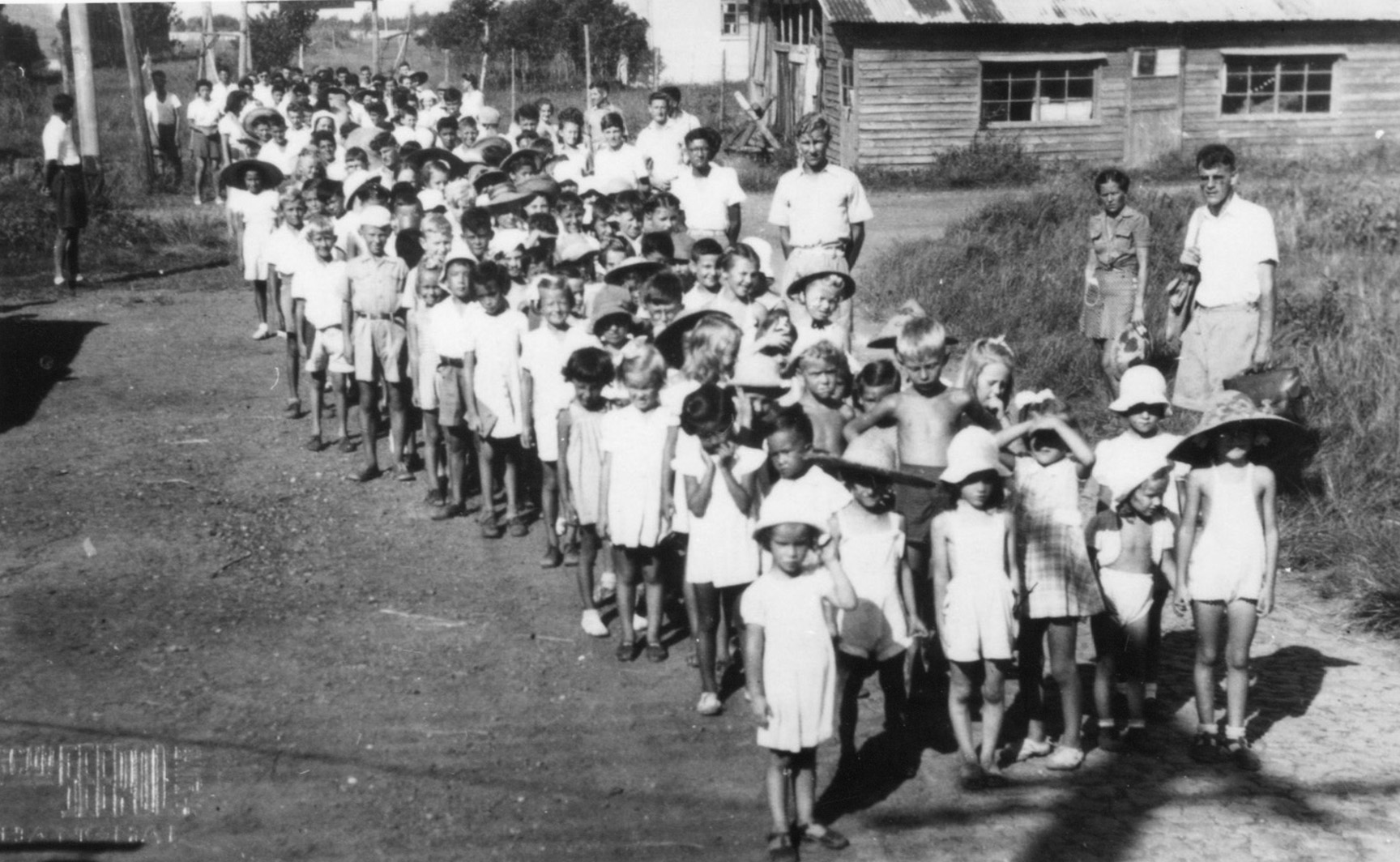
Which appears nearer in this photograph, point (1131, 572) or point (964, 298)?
point (1131, 572)

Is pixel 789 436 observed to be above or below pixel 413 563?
above

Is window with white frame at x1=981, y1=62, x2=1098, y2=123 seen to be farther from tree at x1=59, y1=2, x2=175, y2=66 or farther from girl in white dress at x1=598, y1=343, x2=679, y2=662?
girl in white dress at x1=598, y1=343, x2=679, y2=662

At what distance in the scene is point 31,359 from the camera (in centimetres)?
1227

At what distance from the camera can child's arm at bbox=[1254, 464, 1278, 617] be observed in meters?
5.38

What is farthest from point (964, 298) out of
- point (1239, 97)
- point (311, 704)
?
point (1239, 97)

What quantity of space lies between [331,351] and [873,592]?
5.12 m

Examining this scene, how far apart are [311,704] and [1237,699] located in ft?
11.8

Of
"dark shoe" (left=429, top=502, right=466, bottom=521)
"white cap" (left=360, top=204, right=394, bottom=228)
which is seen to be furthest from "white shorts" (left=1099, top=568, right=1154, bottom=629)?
"white cap" (left=360, top=204, right=394, bottom=228)

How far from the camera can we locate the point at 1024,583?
5.33m

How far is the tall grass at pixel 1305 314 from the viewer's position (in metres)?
7.68

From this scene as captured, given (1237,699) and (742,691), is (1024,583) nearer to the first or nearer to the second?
(1237,699)

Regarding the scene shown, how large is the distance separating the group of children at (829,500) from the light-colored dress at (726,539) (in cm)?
Result: 1

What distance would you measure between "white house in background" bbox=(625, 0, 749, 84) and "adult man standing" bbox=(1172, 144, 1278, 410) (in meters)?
25.9

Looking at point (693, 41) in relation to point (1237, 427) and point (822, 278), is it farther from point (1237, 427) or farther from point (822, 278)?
point (1237, 427)
